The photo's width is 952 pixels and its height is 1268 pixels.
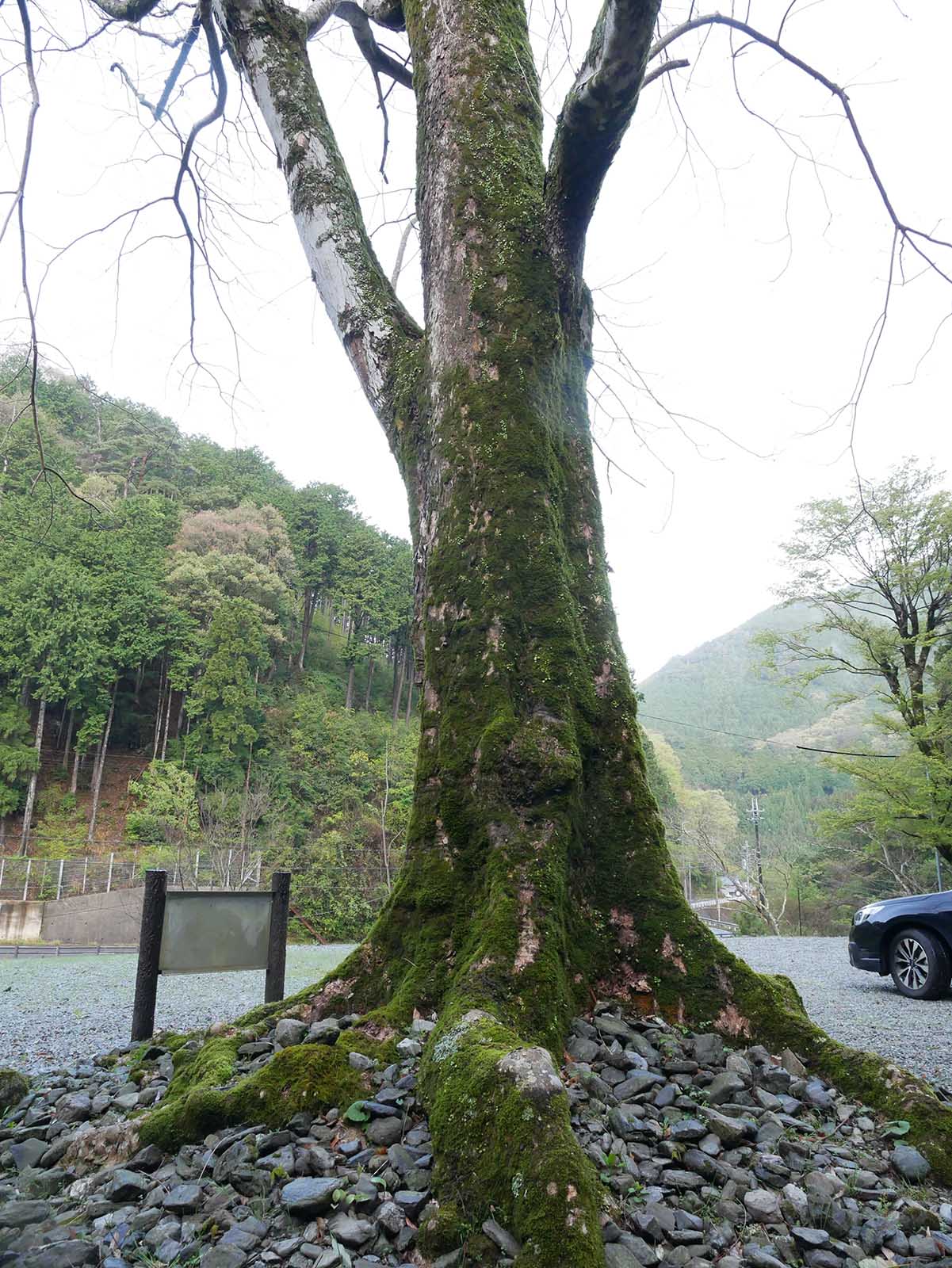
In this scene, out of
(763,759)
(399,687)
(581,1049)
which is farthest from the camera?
(763,759)

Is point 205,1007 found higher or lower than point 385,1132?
lower

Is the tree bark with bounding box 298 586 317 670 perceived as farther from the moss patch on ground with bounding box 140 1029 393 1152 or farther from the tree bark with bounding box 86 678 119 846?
the moss patch on ground with bounding box 140 1029 393 1152

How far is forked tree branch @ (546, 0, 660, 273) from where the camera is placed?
2.80 m

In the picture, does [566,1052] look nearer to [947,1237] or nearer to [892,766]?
[947,1237]

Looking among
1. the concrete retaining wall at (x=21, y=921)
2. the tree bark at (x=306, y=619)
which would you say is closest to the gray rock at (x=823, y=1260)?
the concrete retaining wall at (x=21, y=921)

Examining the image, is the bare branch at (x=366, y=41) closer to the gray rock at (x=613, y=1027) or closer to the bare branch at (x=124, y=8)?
the bare branch at (x=124, y=8)

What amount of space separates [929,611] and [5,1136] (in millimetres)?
18977

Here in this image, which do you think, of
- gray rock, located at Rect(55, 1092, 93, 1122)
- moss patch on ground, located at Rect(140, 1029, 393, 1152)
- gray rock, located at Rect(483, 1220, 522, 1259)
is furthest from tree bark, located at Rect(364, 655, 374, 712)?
gray rock, located at Rect(483, 1220, 522, 1259)

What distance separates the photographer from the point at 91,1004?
6.25m

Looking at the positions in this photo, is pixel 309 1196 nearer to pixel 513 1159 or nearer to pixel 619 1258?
pixel 513 1159

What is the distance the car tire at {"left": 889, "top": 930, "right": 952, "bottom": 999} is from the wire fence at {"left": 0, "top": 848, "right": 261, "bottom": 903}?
17.9 metres

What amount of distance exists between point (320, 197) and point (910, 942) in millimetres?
7887

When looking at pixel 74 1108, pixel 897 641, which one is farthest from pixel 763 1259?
pixel 897 641

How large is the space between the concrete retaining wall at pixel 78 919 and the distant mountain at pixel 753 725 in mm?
18171
